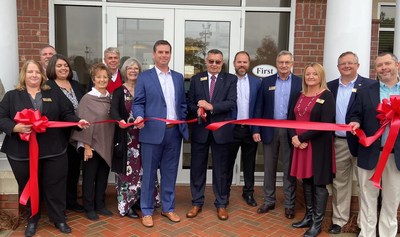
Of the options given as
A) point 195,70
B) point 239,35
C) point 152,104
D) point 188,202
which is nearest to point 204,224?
point 188,202

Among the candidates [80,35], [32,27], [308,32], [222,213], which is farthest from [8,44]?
[308,32]

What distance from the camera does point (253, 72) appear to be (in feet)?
20.6

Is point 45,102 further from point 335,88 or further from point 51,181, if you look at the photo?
point 335,88

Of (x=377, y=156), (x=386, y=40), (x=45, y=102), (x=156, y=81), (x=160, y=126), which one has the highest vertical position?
(x=386, y=40)

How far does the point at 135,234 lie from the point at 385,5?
7337 millimetres

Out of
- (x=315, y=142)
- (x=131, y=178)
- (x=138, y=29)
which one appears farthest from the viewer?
(x=138, y=29)

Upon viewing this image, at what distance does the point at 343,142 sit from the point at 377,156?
529 mm

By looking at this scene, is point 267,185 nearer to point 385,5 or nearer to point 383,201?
point 383,201

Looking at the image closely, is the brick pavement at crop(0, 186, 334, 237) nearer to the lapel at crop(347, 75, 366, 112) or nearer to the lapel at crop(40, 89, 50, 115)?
the lapel at crop(40, 89, 50, 115)

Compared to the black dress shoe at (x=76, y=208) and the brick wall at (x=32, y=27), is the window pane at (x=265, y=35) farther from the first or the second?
the black dress shoe at (x=76, y=208)

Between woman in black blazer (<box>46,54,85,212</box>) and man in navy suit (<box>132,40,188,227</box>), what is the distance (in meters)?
0.77

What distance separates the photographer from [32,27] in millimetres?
5828

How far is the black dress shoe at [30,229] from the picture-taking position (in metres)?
4.16

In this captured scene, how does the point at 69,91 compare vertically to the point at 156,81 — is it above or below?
below
